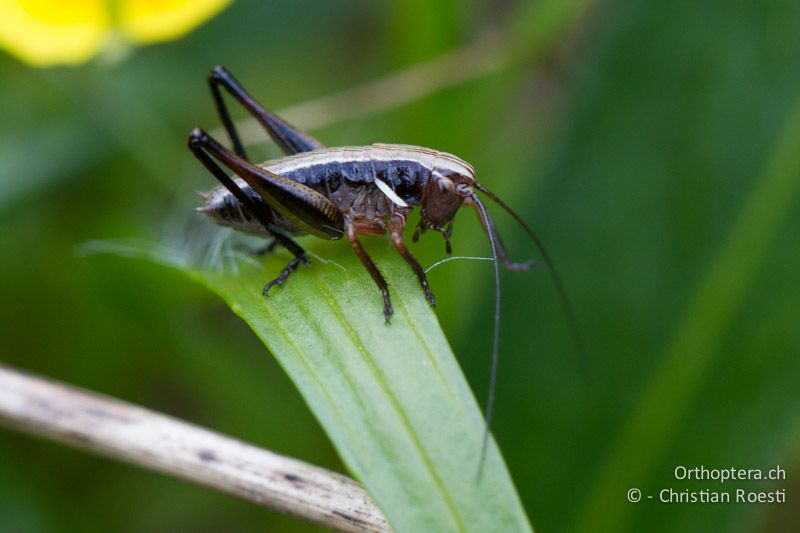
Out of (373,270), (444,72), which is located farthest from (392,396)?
(444,72)

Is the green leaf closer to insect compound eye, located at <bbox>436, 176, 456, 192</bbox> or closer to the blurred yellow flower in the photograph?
insect compound eye, located at <bbox>436, 176, 456, 192</bbox>

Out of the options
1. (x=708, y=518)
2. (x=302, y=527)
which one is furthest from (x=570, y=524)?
(x=302, y=527)

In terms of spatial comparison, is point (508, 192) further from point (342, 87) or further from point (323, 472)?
point (323, 472)

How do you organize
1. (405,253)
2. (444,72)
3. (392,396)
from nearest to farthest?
(392,396)
(405,253)
(444,72)

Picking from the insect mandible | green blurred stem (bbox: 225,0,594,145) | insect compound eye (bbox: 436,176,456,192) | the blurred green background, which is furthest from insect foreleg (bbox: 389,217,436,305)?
green blurred stem (bbox: 225,0,594,145)

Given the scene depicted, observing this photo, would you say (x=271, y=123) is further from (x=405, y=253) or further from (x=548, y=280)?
(x=548, y=280)

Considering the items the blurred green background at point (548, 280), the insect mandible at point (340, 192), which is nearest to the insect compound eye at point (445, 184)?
the insect mandible at point (340, 192)
